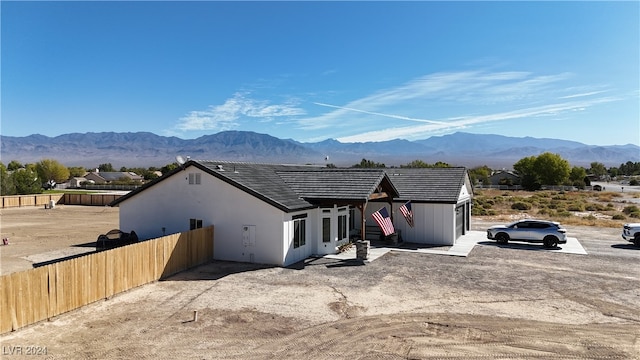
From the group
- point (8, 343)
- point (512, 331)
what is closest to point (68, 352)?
point (8, 343)

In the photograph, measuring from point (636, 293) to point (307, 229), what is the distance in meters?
14.3

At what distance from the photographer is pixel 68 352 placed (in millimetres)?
10375

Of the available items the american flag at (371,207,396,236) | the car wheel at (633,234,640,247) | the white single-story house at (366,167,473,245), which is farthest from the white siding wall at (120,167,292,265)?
the car wheel at (633,234,640,247)

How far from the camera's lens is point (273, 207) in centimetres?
1977

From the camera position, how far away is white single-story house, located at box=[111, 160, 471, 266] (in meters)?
20.2

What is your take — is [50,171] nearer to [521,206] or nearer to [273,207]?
[521,206]

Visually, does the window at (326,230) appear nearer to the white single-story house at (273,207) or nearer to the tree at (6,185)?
the white single-story house at (273,207)

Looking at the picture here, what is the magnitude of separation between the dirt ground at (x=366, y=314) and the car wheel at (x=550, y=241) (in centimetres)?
352

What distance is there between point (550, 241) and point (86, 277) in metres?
24.6

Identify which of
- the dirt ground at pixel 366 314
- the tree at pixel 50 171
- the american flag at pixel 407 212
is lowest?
the dirt ground at pixel 366 314

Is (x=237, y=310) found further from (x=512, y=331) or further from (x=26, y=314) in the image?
(x=512, y=331)

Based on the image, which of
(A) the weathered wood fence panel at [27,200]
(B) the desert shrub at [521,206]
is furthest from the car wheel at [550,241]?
(A) the weathered wood fence panel at [27,200]

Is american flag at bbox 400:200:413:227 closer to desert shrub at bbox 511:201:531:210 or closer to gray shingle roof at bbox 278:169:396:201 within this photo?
gray shingle roof at bbox 278:169:396:201

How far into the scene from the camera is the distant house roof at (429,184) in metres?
26.5
